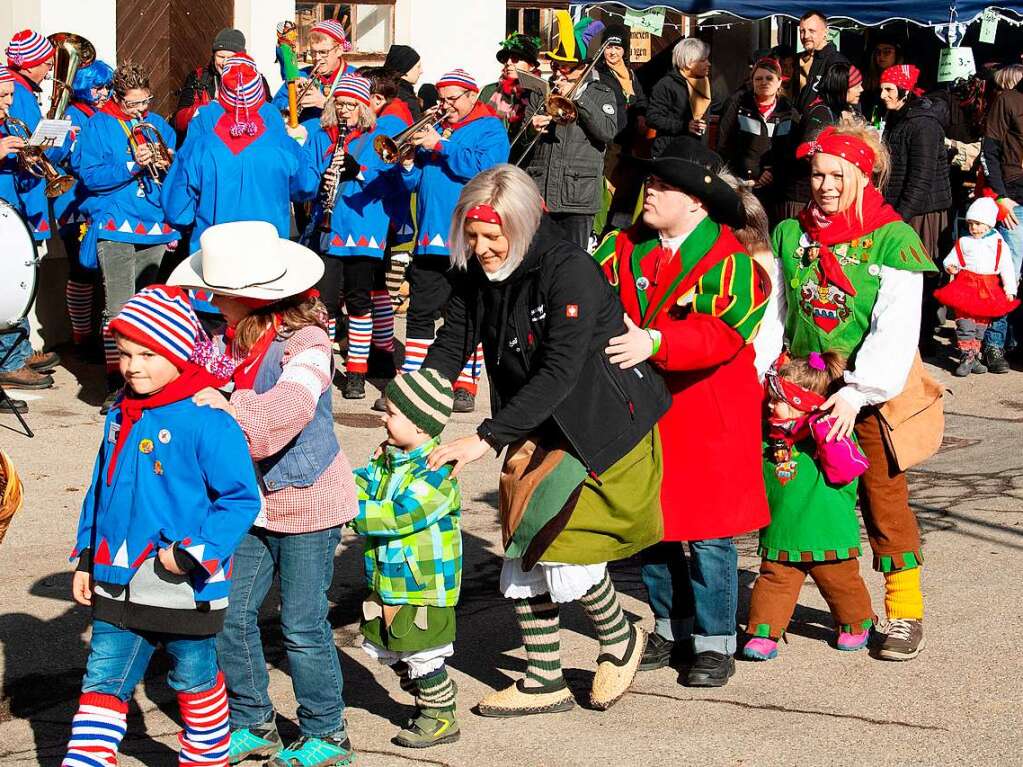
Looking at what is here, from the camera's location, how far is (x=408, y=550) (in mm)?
4613

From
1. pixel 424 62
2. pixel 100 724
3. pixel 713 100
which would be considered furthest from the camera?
pixel 424 62

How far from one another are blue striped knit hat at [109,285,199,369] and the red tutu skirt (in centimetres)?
802

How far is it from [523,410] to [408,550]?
0.53m

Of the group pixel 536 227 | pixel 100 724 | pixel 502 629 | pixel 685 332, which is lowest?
pixel 502 629

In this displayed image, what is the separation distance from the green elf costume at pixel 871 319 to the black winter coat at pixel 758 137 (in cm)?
542

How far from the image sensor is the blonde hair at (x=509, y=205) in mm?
4672

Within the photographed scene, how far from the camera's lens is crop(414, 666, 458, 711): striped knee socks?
473 centimetres

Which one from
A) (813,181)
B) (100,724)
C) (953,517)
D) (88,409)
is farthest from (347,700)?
(88,409)

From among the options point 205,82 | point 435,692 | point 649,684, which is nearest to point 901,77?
point 205,82

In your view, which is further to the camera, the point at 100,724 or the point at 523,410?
the point at 523,410

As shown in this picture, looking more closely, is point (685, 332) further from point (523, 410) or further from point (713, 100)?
point (713, 100)

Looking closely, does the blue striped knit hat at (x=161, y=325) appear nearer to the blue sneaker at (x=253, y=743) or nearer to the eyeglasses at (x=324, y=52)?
the blue sneaker at (x=253, y=743)

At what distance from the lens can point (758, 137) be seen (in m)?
11.0

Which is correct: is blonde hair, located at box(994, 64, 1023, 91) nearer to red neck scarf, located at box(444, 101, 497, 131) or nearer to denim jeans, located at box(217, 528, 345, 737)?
red neck scarf, located at box(444, 101, 497, 131)
